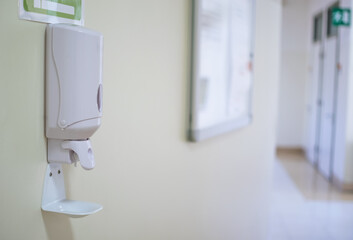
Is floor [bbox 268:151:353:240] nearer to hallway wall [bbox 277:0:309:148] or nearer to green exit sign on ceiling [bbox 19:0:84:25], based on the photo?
hallway wall [bbox 277:0:309:148]

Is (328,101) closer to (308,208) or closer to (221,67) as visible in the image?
(308,208)

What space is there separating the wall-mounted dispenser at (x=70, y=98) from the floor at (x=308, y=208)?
127 inches

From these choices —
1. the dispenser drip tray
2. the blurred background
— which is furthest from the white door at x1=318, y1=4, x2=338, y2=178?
the dispenser drip tray

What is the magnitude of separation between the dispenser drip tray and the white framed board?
733 millimetres

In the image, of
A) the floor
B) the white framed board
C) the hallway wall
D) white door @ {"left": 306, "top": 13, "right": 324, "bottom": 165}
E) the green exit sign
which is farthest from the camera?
the hallway wall

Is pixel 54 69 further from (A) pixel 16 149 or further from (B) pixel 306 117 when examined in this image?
(B) pixel 306 117

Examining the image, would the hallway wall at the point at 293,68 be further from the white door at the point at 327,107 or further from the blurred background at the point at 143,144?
the blurred background at the point at 143,144

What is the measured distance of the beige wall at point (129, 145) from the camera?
99 centimetres

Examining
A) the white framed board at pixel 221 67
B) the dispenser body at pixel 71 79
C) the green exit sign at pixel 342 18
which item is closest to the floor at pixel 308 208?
the white framed board at pixel 221 67

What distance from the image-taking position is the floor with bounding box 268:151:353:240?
4105mm

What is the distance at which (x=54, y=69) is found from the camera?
1027mm

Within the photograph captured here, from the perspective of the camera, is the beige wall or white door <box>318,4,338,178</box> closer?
the beige wall

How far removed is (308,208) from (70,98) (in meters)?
4.48

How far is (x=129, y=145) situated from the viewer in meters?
1.41
